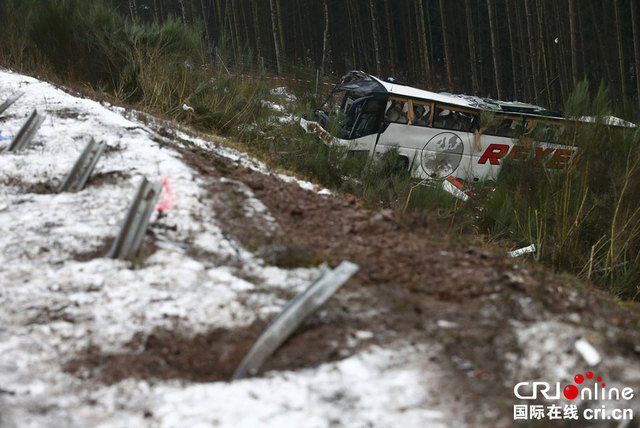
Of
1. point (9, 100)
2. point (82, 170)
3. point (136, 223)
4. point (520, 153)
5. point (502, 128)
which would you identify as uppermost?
point (9, 100)

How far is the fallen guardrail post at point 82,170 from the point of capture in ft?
14.2

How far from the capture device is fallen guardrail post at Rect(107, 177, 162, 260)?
341cm

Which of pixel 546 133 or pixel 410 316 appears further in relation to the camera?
pixel 546 133

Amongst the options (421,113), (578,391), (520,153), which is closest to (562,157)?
(520,153)

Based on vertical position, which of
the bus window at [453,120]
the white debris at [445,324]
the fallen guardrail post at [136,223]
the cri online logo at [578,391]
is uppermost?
the fallen guardrail post at [136,223]

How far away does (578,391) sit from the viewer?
2.37 metres

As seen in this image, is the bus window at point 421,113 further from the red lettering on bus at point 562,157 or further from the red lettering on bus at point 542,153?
the red lettering on bus at point 562,157

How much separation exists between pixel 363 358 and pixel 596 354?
0.98m

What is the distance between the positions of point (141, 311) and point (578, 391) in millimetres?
2047

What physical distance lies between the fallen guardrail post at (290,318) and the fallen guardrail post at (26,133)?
145 inches

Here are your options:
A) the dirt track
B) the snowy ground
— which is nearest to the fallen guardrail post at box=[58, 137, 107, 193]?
the snowy ground

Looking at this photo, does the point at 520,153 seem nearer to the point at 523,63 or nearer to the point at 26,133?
the point at 26,133

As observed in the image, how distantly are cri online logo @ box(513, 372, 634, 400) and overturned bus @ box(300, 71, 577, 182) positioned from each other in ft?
28.6

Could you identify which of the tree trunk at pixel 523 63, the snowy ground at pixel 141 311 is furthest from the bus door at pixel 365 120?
the tree trunk at pixel 523 63
